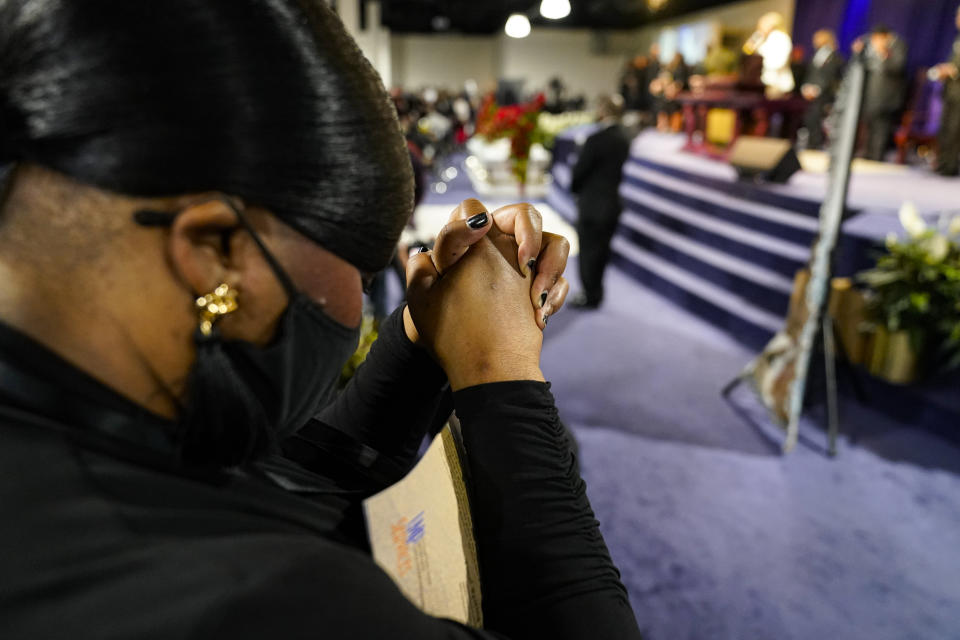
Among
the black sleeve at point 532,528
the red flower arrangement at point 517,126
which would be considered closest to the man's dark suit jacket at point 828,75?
the red flower arrangement at point 517,126

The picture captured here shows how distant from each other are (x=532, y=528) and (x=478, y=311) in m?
0.23

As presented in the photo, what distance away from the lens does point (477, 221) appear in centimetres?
71

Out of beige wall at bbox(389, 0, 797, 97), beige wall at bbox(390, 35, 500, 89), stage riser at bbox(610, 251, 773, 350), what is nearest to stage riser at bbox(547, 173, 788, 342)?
stage riser at bbox(610, 251, 773, 350)

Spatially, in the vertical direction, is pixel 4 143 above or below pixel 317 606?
above

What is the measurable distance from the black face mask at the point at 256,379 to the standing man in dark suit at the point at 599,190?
431cm

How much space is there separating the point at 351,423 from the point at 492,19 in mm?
22790

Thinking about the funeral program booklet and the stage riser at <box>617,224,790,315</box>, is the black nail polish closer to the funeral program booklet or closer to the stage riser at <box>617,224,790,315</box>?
the funeral program booklet

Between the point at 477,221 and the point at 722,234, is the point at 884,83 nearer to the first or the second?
the point at 722,234

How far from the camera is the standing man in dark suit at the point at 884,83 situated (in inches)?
287

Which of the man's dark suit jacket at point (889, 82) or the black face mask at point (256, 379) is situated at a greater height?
the man's dark suit jacket at point (889, 82)

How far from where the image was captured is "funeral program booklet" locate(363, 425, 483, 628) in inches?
22.6

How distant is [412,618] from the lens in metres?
0.45

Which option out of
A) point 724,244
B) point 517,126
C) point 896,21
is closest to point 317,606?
point 724,244

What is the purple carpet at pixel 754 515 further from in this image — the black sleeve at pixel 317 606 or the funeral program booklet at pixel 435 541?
the black sleeve at pixel 317 606
